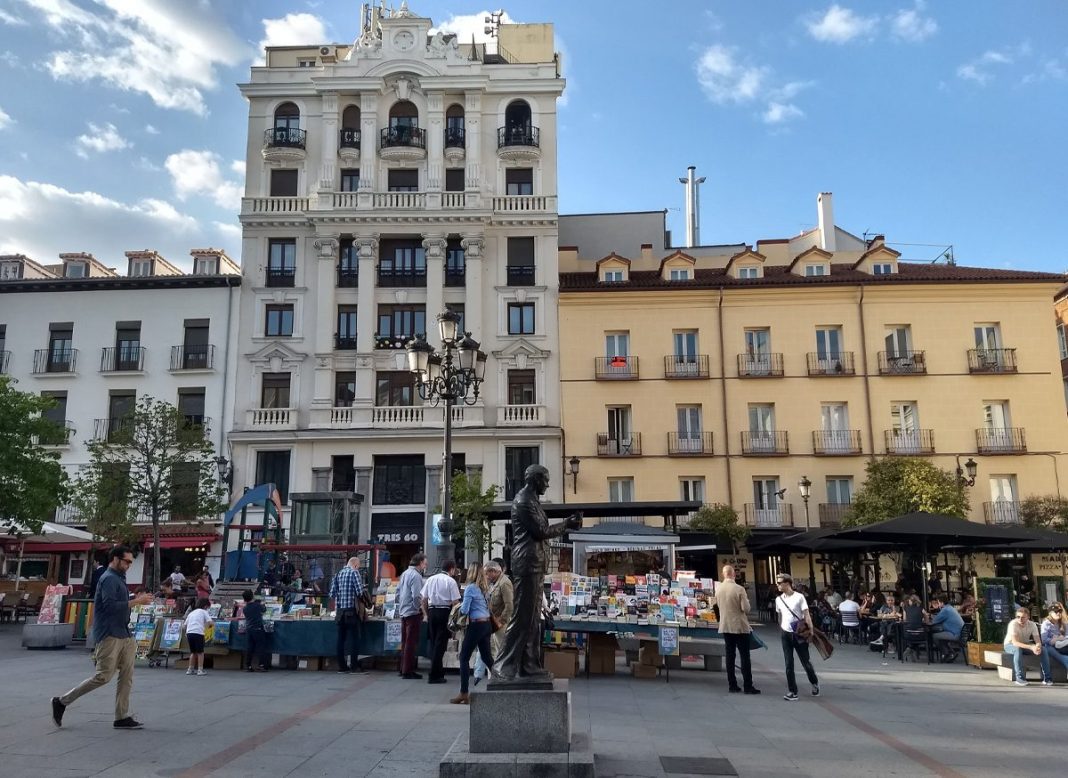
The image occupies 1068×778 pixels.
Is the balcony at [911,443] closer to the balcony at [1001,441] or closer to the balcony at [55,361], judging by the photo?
the balcony at [1001,441]

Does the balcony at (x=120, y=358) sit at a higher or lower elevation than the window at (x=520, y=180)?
lower

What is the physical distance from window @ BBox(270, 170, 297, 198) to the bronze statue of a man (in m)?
30.4

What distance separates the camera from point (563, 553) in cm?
2556

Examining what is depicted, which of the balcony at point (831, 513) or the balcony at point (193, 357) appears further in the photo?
the balcony at point (193, 357)

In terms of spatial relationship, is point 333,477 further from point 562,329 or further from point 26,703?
point 26,703

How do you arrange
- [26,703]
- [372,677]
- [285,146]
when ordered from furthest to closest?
1. [285,146]
2. [372,677]
3. [26,703]

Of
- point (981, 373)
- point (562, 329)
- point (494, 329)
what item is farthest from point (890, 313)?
point (494, 329)

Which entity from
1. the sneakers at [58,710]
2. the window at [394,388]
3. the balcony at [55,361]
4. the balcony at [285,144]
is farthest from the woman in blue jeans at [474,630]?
the balcony at [55,361]

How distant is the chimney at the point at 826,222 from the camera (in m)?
39.2

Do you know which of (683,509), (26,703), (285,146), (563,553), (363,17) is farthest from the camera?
(363,17)

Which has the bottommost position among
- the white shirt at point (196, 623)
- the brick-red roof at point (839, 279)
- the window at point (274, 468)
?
the white shirt at point (196, 623)

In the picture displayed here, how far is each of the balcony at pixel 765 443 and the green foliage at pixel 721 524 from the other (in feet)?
10.4

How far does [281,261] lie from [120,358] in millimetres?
7360

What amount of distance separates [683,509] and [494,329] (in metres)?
14.0
